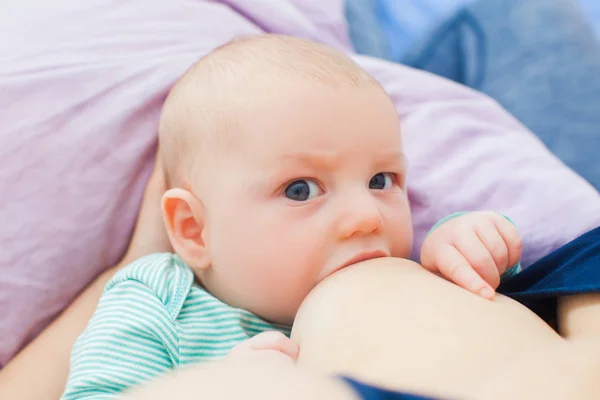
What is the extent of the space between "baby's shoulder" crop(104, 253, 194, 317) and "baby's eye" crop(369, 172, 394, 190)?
271mm

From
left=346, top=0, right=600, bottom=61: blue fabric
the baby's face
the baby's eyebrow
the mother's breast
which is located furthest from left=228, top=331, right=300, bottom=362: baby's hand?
left=346, top=0, right=600, bottom=61: blue fabric

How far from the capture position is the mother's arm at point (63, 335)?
2.75ft

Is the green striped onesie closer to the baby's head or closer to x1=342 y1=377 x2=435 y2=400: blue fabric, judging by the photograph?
the baby's head

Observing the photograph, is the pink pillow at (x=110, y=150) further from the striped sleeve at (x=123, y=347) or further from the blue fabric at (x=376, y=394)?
the blue fabric at (x=376, y=394)

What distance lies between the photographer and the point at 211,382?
1.57ft

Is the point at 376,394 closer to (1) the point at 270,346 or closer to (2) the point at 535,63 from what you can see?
(1) the point at 270,346

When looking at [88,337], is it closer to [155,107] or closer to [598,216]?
[155,107]

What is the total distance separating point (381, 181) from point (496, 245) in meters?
0.17

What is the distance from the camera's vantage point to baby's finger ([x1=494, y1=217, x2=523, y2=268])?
816 mm

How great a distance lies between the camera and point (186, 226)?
875 millimetres

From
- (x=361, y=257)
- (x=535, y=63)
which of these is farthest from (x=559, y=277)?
(x=535, y=63)

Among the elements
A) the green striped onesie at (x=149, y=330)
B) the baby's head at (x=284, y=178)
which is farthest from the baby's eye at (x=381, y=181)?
the green striped onesie at (x=149, y=330)

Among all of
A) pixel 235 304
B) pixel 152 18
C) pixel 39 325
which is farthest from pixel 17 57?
pixel 235 304

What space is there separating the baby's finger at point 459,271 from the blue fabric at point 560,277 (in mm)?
64
